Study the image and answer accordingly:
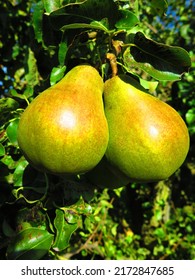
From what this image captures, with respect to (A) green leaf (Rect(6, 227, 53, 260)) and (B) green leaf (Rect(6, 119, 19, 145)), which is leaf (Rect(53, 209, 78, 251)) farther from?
(B) green leaf (Rect(6, 119, 19, 145))

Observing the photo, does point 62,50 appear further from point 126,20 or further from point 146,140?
point 146,140

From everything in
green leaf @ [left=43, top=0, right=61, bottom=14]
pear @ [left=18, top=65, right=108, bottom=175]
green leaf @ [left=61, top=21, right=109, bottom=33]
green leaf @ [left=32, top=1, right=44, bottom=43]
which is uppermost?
green leaf @ [left=43, top=0, right=61, bottom=14]

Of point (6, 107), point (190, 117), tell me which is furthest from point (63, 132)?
point (190, 117)

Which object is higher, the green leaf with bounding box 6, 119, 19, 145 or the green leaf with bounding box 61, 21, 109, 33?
the green leaf with bounding box 61, 21, 109, 33

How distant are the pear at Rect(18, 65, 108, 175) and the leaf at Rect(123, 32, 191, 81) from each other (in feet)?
0.65

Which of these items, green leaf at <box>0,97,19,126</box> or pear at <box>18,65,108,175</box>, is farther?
green leaf at <box>0,97,19,126</box>

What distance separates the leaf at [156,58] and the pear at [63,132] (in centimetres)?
20

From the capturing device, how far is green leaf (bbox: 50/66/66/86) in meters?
1.11

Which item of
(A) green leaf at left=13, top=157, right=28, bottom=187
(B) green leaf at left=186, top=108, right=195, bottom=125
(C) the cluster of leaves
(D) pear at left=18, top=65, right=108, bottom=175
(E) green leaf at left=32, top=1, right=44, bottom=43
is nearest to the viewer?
Result: (D) pear at left=18, top=65, right=108, bottom=175

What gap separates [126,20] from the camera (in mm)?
1030

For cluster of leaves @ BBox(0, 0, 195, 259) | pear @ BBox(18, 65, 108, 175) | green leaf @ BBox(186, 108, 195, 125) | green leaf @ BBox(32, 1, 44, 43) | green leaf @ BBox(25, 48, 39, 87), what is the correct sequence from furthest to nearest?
green leaf @ BBox(186, 108, 195, 125), green leaf @ BBox(25, 48, 39, 87), green leaf @ BBox(32, 1, 44, 43), cluster of leaves @ BBox(0, 0, 195, 259), pear @ BBox(18, 65, 108, 175)

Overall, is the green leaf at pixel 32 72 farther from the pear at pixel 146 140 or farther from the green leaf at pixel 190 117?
the green leaf at pixel 190 117

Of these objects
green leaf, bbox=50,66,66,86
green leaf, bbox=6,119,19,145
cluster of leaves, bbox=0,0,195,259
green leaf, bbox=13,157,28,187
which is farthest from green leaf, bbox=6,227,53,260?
green leaf, bbox=50,66,66,86

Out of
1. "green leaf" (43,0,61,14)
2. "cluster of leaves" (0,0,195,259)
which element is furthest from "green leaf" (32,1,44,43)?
"green leaf" (43,0,61,14)
